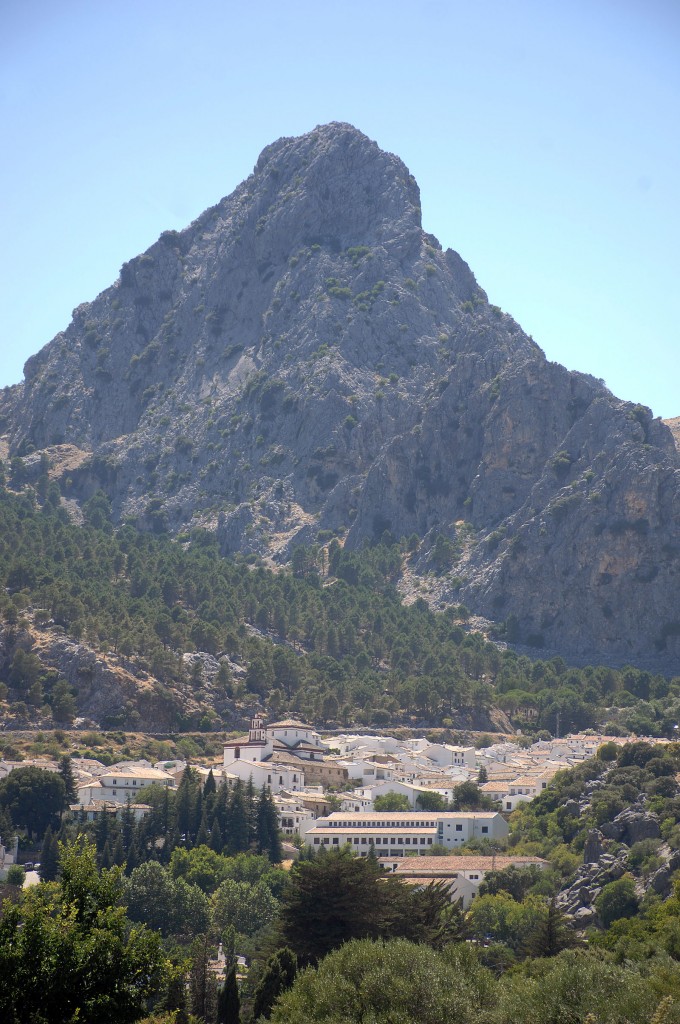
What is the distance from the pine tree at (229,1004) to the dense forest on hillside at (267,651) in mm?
79008

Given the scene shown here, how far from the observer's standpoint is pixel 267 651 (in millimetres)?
169875

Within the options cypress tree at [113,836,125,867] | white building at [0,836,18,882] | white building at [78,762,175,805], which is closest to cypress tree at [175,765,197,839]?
white building at [78,762,175,805]

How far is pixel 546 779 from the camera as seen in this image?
5157 inches

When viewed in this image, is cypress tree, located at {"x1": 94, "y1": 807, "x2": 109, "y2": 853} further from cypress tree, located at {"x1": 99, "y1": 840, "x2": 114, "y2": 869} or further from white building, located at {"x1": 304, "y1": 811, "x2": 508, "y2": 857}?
white building, located at {"x1": 304, "y1": 811, "x2": 508, "y2": 857}

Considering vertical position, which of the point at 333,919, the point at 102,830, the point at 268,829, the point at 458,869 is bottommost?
the point at 333,919

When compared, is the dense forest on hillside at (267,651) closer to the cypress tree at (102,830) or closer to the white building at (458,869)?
the cypress tree at (102,830)

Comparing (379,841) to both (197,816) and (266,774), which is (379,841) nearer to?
(197,816)

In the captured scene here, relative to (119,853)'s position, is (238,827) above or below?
above

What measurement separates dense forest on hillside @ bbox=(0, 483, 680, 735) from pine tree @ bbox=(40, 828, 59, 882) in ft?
126

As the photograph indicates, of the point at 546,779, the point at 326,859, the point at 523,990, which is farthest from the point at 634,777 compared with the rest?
the point at 523,990

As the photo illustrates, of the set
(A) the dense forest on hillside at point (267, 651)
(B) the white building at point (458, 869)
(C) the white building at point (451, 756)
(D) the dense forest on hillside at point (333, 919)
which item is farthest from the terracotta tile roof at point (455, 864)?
(A) the dense forest on hillside at point (267, 651)

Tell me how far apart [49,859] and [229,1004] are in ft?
127

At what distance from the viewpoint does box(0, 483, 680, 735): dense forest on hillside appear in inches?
6161

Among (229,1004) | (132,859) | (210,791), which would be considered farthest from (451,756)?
(229,1004)
